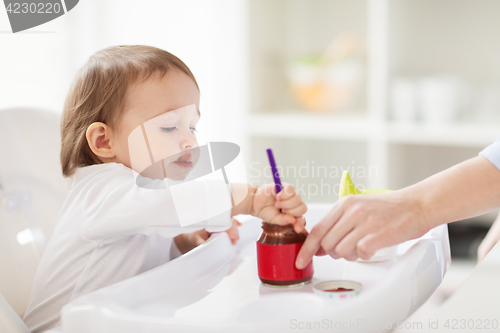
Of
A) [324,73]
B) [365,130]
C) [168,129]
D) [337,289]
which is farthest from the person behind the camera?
[324,73]

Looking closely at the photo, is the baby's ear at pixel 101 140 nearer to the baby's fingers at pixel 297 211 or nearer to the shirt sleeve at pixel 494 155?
the baby's fingers at pixel 297 211

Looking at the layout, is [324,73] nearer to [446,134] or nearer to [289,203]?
[446,134]

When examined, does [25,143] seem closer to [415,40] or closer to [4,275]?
[4,275]

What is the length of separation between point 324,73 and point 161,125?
4.19ft

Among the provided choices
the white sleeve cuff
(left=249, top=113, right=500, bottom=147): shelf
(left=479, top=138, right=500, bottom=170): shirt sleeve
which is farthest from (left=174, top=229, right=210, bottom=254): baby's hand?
(left=249, top=113, right=500, bottom=147): shelf

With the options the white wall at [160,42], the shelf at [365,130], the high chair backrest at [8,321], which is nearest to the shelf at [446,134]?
the shelf at [365,130]

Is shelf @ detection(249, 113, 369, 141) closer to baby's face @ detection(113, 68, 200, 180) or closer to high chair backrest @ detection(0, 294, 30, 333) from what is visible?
baby's face @ detection(113, 68, 200, 180)

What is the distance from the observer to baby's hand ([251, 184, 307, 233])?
535mm

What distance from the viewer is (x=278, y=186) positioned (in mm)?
547

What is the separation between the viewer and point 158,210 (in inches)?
21.3

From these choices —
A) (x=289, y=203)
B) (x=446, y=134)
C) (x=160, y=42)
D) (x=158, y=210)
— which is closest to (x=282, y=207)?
(x=289, y=203)

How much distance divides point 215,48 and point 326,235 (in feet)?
4.96

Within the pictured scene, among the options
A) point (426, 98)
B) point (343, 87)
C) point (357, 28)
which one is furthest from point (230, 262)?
point (357, 28)

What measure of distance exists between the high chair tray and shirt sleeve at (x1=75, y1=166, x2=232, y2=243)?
1.9 inches
